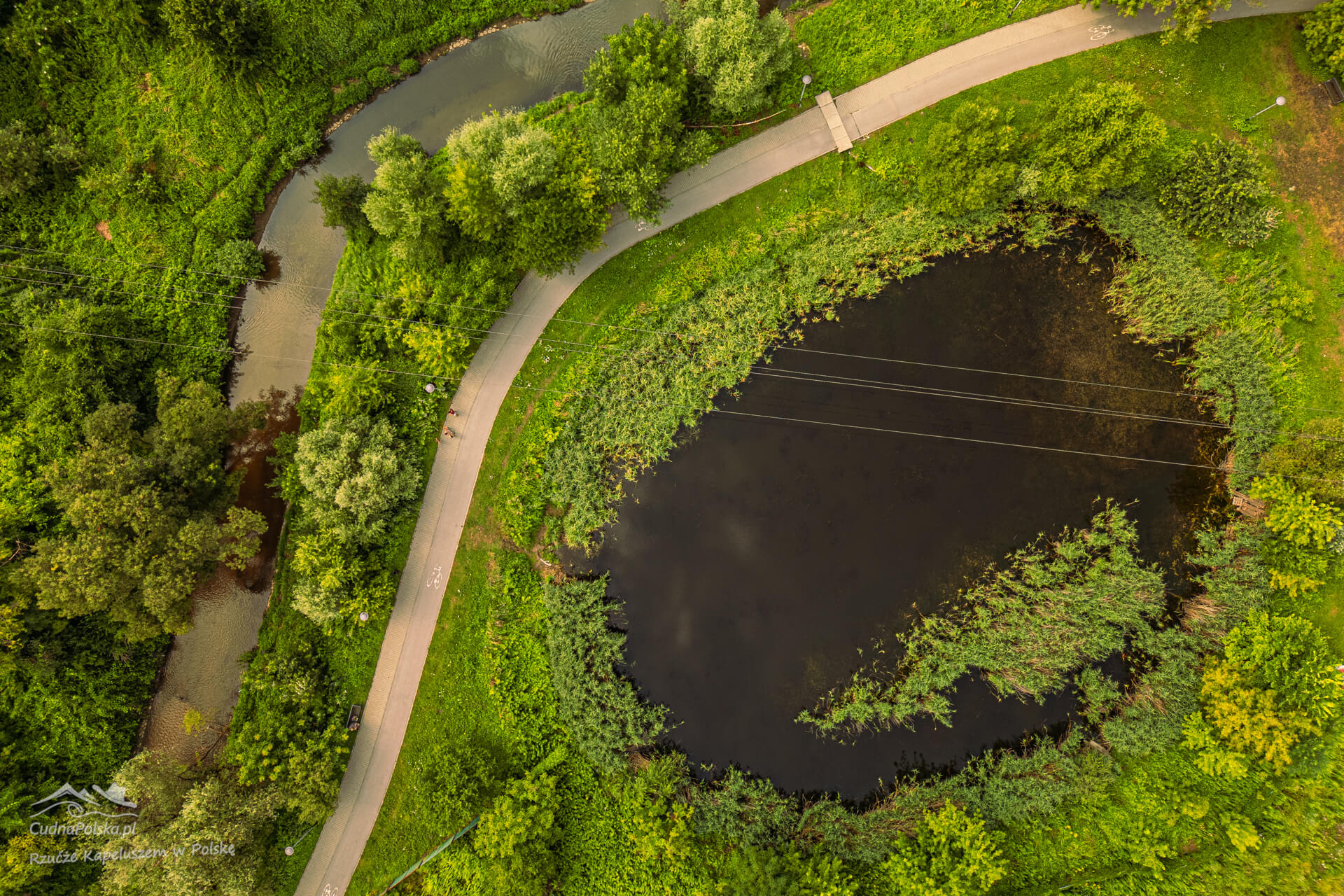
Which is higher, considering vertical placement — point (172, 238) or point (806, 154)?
point (806, 154)

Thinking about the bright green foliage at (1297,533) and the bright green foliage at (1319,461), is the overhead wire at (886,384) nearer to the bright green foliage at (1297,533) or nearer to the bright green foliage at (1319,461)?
the bright green foliage at (1319,461)

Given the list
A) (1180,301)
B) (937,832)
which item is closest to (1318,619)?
(1180,301)

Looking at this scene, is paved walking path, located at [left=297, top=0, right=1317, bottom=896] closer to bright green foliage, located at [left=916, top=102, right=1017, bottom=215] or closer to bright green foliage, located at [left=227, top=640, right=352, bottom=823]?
bright green foliage, located at [left=227, top=640, right=352, bottom=823]

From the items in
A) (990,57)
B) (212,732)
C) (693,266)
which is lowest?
(212,732)

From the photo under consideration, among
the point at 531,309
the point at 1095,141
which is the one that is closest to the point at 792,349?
the point at 531,309

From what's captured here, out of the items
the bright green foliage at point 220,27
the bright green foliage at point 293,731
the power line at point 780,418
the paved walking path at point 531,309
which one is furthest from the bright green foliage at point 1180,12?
the bright green foliage at point 293,731

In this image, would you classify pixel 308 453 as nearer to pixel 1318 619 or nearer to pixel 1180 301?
pixel 1180 301

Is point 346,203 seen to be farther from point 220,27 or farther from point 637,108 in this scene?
point 637,108
